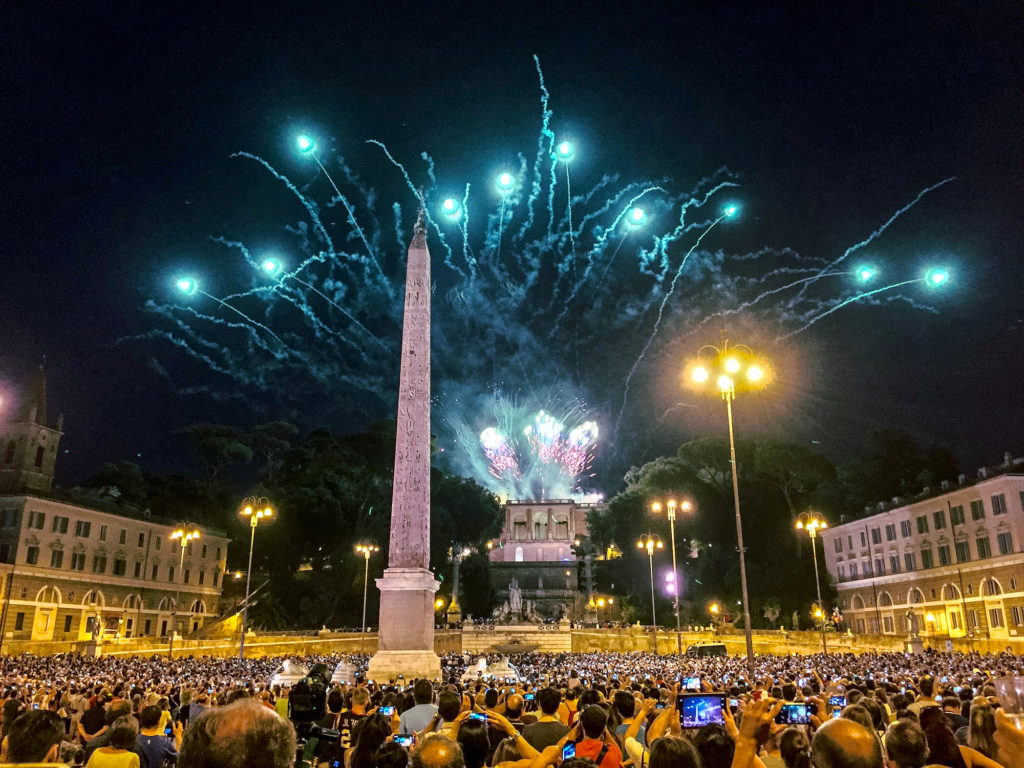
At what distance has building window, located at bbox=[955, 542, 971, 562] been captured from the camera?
4681cm

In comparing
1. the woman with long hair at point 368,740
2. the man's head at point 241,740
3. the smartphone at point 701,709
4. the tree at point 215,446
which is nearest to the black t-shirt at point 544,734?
the smartphone at point 701,709

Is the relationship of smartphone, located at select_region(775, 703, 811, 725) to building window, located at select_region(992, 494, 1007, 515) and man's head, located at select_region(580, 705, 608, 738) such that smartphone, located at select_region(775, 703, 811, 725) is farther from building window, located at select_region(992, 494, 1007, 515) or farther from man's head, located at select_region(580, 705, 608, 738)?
building window, located at select_region(992, 494, 1007, 515)

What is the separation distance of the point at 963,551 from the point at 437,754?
5348cm

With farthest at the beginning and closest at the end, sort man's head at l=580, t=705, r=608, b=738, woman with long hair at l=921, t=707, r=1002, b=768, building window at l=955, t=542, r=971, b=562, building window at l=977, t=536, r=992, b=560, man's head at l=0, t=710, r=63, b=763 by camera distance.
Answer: building window at l=955, t=542, r=971, b=562 → building window at l=977, t=536, r=992, b=560 → man's head at l=580, t=705, r=608, b=738 → woman with long hair at l=921, t=707, r=1002, b=768 → man's head at l=0, t=710, r=63, b=763

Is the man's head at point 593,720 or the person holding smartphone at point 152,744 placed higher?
the man's head at point 593,720

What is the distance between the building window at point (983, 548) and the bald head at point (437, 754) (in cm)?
5080

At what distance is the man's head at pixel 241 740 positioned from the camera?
7.11 ft

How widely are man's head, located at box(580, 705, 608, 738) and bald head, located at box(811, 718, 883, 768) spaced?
1.73m

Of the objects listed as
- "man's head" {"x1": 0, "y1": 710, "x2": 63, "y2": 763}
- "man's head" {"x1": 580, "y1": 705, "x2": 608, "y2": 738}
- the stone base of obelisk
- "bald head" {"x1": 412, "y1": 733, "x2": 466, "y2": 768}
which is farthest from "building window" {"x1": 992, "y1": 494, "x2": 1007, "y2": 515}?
"man's head" {"x1": 0, "y1": 710, "x2": 63, "y2": 763}

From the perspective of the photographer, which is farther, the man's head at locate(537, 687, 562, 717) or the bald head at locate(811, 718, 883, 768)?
the man's head at locate(537, 687, 562, 717)

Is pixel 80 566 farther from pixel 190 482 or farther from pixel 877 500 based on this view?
pixel 877 500

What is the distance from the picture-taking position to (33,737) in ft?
12.4

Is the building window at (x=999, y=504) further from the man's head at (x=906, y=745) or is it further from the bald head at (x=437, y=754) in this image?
the bald head at (x=437, y=754)

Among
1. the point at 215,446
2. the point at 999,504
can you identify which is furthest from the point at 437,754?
the point at 215,446
